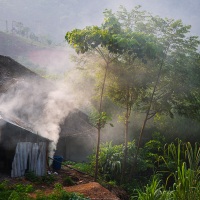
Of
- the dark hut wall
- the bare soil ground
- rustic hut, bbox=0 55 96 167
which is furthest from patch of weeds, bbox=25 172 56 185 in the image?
rustic hut, bbox=0 55 96 167

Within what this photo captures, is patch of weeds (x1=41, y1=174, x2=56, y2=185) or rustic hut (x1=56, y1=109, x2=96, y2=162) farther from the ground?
Result: rustic hut (x1=56, y1=109, x2=96, y2=162)

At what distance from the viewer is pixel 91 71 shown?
1374 centimetres

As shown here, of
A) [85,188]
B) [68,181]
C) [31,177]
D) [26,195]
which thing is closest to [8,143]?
[31,177]

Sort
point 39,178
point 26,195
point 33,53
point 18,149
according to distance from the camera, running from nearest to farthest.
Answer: point 26,195
point 18,149
point 39,178
point 33,53

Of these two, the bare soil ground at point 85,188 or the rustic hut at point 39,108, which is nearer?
the bare soil ground at point 85,188

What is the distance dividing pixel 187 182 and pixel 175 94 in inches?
429

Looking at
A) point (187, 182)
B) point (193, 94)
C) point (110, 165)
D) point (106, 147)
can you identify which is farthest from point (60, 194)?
point (193, 94)

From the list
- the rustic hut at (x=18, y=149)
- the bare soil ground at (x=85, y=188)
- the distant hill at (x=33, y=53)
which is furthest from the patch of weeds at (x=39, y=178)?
the distant hill at (x=33, y=53)

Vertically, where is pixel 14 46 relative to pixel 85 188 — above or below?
above

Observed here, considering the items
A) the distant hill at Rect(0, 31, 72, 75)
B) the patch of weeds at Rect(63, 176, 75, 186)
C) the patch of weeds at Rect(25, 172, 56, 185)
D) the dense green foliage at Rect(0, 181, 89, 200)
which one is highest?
the distant hill at Rect(0, 31, 72, 75)

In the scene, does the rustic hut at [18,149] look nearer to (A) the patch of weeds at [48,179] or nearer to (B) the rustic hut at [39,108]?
(A) the patch of weeds at [48,179]

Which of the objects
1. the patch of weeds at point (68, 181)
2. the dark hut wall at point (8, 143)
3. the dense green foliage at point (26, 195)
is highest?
the dark hut wall at point (8, 143)

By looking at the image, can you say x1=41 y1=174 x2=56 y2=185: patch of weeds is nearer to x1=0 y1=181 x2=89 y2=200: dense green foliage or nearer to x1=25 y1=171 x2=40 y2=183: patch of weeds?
x1=25 y1=171 x2=40 y2=183: patch of weeds

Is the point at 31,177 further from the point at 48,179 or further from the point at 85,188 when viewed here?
the point at 85,188
